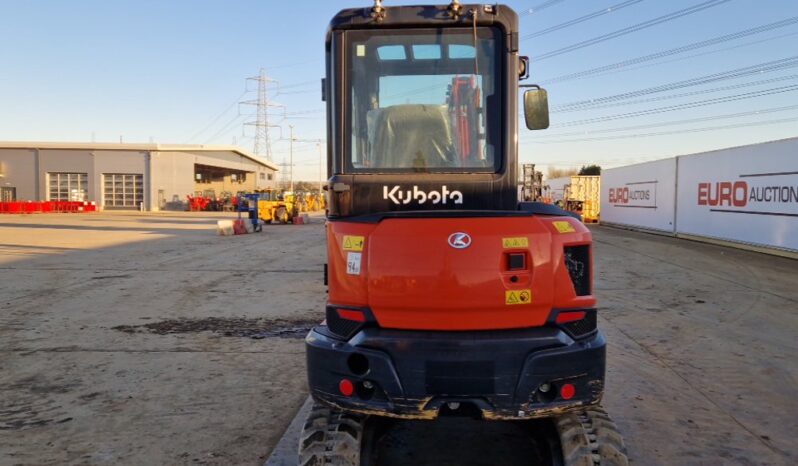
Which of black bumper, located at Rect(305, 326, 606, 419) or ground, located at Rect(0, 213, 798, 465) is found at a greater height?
black bumper, located at Rect(305, 326, 606, 419)

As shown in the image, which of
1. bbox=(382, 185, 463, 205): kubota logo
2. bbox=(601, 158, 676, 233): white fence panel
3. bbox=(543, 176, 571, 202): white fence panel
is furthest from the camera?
bbox=(543, 176, 571, 202): white fence panel

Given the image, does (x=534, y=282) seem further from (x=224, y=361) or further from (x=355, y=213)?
(x=224, y=361)

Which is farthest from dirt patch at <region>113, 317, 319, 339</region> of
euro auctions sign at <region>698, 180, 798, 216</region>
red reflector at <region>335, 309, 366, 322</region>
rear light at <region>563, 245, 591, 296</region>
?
euro auctions sign at <region>698, 180, 798, 216</region>

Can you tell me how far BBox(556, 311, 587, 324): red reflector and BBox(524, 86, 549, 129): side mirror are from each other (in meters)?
1.31

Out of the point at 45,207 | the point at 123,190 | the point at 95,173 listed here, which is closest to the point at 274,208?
the point at 45,207

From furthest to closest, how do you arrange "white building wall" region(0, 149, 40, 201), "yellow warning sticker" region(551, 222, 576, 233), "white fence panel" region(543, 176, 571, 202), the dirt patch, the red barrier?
"white building wall" region(0, 149, 40, 201), the red barrier, "white fence panel" region(543, 176, 571, 202), the dirt patch, "yellow warning sticker" region(551, 222, 576, 233)

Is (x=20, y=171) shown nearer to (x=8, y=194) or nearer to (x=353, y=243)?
(x=8, y=194)

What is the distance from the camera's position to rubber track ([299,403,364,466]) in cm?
301

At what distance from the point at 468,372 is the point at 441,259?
0.58m

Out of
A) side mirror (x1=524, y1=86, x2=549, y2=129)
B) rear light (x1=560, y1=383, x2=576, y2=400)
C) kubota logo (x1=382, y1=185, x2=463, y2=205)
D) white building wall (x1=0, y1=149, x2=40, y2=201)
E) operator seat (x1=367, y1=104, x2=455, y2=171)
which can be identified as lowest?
rear light (x1=560, y1=383, x2=576, y2=400)

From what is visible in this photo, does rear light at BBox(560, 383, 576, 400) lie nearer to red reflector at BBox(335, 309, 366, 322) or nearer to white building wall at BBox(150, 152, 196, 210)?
red reflector at BBox(335, 309, 366, 322)

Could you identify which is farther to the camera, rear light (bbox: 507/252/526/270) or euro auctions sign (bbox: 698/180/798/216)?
euro auctions sign (bbox: 698/180/798/216)

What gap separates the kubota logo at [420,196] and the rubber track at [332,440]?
1.29 meters

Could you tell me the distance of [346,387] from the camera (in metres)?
2.96
